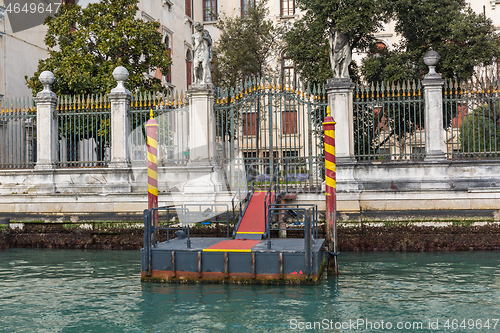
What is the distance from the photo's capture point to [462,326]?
7375 mm

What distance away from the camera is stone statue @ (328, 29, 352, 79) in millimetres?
14934

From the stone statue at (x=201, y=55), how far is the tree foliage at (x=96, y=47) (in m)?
5.92

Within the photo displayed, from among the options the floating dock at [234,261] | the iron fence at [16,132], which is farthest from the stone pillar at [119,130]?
the floating dock at [234,261]

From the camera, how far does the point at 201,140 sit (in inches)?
593

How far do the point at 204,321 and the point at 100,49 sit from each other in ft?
50.2

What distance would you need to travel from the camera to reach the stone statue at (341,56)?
588 inches

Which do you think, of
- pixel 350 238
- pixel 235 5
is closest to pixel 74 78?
pixel 350 238

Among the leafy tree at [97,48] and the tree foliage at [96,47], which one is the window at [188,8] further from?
the leafy tree at [97,48]

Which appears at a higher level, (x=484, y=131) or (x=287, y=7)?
(x=287, y=7)

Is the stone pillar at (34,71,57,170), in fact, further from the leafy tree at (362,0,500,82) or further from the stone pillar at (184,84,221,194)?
the leafy tree at (362,0,500,82)

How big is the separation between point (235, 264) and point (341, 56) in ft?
25.6

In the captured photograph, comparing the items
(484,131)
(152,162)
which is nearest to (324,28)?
(484,131)

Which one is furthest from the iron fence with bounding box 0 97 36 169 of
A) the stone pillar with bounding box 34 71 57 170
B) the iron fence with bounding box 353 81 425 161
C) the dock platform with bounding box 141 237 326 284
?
the iron fence with bounding box 353 81 425 161

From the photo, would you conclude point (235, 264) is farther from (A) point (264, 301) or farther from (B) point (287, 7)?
(B) point (287, 7)
